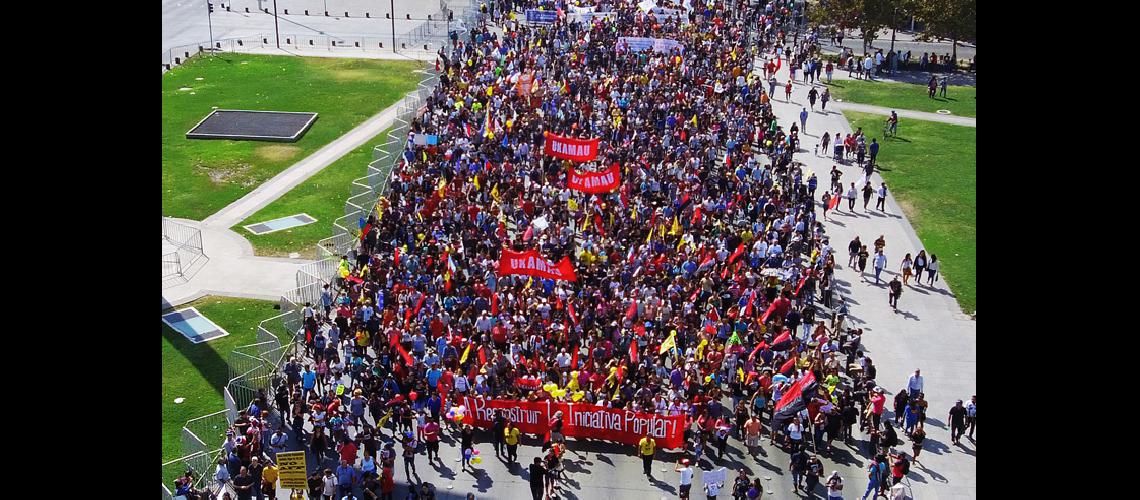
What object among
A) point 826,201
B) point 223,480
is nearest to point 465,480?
point 223,480

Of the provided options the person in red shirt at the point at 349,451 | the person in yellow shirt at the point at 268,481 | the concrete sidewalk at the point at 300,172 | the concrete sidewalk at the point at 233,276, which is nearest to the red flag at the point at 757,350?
the person in red shirt at the point at 349,451

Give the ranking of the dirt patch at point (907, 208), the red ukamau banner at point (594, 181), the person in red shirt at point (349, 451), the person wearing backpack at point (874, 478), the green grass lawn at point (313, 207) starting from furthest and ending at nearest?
the dirt patch at point (907, 208) < the green grass lawn at point (313, 207) < the red ukamau banner at point (594, 181) < the person in red shirt at point (349, 451) < the person wearing backpack at point (874, 478)

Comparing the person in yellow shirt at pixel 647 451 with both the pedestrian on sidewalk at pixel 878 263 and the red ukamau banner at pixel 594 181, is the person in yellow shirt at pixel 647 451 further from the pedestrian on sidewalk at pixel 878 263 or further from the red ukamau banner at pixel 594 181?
the red ukamau banner at pixel 594 181

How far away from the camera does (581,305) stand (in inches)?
1378

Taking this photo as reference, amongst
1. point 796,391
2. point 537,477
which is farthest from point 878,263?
point 537,477

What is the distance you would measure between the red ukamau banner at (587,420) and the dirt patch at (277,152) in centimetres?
3087

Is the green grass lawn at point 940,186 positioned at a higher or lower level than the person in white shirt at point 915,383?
higher

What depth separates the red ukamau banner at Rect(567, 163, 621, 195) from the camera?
4228 cm

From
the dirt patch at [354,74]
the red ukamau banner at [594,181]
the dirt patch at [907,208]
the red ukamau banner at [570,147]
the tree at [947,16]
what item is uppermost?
the tree at [947,16]

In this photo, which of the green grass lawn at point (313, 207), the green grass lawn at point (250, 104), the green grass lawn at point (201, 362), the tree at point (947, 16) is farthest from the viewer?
the tree at point (947, 16)

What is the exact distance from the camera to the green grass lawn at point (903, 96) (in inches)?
2569

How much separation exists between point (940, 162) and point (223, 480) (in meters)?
40.2

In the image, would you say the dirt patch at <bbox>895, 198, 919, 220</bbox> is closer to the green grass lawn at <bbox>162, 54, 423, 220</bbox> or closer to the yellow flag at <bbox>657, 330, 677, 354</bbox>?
the yellow flag at <bbox>657, 330, 677, 354</bbox>
